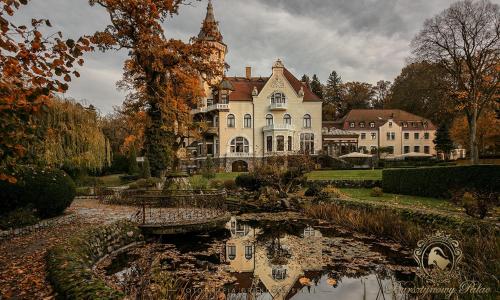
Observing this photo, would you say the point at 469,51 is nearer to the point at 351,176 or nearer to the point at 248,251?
the point at 351,176

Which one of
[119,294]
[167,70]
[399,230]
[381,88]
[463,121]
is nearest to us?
[119,294]

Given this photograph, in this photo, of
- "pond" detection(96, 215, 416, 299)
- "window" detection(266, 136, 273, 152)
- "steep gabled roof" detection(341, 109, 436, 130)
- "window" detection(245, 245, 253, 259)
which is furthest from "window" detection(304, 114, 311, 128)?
"window" detection(245, 245, 253, 259)

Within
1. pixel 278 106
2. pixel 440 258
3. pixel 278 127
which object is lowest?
pixel 440 258

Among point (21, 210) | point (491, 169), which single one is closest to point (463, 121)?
point (491, 169)

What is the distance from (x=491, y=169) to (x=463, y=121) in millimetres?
29375

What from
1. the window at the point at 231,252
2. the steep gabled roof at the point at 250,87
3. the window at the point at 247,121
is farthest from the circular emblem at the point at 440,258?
the steep gabled roof at the point at 250,87

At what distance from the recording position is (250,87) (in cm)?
4716

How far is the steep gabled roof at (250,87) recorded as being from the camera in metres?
45.4

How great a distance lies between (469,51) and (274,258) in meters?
25.1

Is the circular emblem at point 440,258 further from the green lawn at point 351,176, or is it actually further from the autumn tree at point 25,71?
the green lawn at point 351,176

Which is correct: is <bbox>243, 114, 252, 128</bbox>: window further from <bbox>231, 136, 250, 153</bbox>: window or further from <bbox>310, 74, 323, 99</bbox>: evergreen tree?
<bbox>310, 74, 323, 99</bbox>: evergreen tree

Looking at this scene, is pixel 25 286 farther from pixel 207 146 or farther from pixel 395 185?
pixel 207 146

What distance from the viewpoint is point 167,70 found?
18.8 meters

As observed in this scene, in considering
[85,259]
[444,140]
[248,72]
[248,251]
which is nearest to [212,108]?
[248,72]
